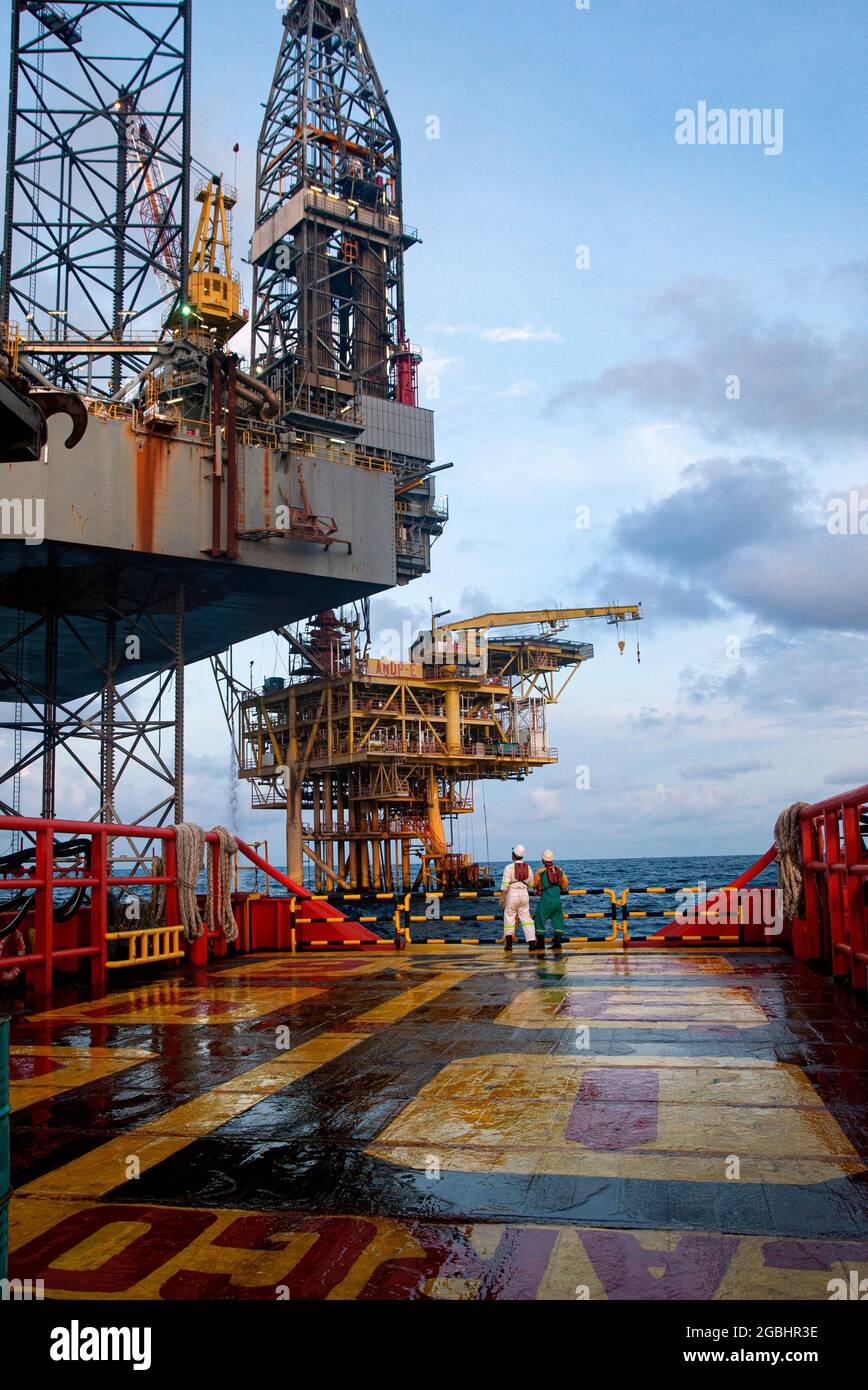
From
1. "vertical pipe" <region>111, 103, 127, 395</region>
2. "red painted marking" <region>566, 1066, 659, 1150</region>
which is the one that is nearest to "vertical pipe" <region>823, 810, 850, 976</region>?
"red painted marking" <region>566, 1066, 659, 1150</region>

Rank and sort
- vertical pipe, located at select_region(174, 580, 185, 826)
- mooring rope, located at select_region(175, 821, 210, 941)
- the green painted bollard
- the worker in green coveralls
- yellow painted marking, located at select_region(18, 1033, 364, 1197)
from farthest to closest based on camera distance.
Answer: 1. vertical pipe, located at select_region(174, 580, 185, 826)
2. the worker in green coveralls
3. mooring rope, located at select_region(175, 821, 210, 941)
4. yellow painted marking, located at select_region(18, 1033, 364, 1197)
5. the green painted bollard

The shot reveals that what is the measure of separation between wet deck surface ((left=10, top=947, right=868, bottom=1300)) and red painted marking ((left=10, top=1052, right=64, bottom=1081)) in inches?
1.5

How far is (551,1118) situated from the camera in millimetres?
6434

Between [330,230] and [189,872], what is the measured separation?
53286mm

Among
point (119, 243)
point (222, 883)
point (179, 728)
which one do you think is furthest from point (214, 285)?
point (222, 883)

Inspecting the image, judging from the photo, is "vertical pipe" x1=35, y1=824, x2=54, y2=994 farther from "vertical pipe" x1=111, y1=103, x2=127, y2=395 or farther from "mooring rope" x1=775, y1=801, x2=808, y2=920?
"vertical pipe" x1=111, y1=103, x2=127, y2=395

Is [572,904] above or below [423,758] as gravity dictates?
below

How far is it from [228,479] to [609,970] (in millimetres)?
24610

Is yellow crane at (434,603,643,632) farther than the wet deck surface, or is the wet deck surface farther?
yellow crane at (434,603,643,632)

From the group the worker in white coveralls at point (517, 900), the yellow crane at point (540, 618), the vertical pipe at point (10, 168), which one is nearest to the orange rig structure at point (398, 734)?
the yellow crane at point (540, 618)

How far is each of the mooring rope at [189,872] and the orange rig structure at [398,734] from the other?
4108cm

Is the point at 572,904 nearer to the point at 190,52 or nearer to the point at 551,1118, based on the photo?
the point at 190,52

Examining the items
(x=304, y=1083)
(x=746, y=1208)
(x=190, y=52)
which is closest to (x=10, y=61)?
(x=190, y=52)

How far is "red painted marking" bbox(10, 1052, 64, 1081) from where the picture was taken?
8.04m
